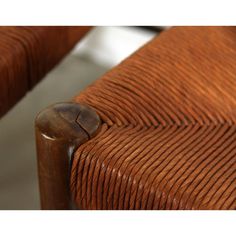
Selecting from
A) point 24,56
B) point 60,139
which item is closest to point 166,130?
point 60,139

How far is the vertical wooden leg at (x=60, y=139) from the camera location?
67cm

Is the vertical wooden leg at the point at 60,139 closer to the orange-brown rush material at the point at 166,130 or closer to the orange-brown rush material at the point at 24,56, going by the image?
the orange-brown rush material at the point at 166,130

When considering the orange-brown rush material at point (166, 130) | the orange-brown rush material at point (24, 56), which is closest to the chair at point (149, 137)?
the orange-brown rush material at point (166, 130)

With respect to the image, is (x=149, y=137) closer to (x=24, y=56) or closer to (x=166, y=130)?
(x=166, y=130)

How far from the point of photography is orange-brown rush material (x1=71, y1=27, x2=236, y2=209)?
64cm

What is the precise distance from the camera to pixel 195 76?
78 centimetres

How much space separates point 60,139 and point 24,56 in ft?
0.76

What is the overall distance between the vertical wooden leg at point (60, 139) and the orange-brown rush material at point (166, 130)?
0.5 inches

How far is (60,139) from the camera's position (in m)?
0.66

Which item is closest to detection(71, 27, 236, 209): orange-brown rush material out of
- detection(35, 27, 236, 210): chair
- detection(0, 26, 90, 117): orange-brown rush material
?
detection(35, 27, 236, 210): chair

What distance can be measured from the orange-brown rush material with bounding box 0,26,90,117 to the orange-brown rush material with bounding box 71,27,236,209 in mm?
141
